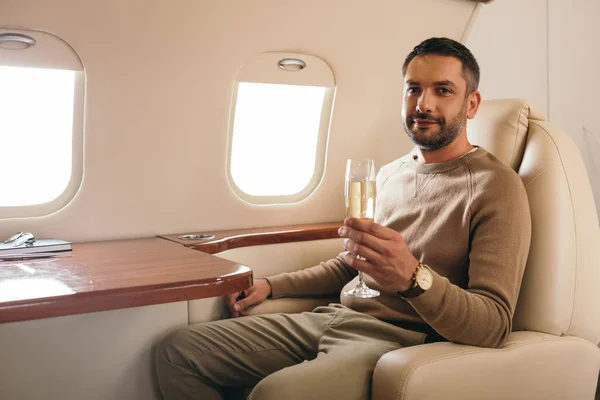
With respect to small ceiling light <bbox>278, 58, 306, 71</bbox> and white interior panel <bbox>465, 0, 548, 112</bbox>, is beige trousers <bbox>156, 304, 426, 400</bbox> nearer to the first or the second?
small ceiling light <bbox>278, 58, 306, 71</bbox>

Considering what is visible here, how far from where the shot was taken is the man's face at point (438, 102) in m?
2.23

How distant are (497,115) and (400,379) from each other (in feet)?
3.57

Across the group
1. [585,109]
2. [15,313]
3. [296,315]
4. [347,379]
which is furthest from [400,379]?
[585,109]

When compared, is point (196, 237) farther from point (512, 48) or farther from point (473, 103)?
point (512, 48)

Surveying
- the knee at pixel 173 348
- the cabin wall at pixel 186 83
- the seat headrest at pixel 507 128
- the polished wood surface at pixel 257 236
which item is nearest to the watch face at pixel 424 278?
the seat headrest at pixel 507 128

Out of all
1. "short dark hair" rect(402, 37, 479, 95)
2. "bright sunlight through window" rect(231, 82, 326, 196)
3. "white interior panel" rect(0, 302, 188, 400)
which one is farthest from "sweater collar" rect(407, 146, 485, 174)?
"bright sunlight through window" rect(231, 82, 326, 196)

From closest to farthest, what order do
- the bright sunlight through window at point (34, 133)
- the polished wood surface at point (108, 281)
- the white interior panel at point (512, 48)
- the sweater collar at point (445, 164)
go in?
the polished wood surface at point (108, 281) → the sweater collar at point (445, 164) → the bright sunlight through window at point (34, 133) → the white interior panel at point (512, 48)

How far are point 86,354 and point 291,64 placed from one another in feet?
4.97

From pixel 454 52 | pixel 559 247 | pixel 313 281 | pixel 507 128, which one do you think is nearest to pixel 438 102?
pixel 454 52

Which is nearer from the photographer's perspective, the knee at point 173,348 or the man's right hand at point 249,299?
the knee at point 173,348

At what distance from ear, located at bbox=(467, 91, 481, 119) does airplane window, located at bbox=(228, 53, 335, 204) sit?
3.35ft

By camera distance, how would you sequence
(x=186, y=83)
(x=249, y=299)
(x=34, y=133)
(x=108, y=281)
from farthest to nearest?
(x=34, y=133)
(x=186, y=83)
(x=249, y=299)
(x=108, y=281)

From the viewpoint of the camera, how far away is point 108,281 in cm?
185

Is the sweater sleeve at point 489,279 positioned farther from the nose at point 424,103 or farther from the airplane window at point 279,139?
the airplane window at point 279,139
